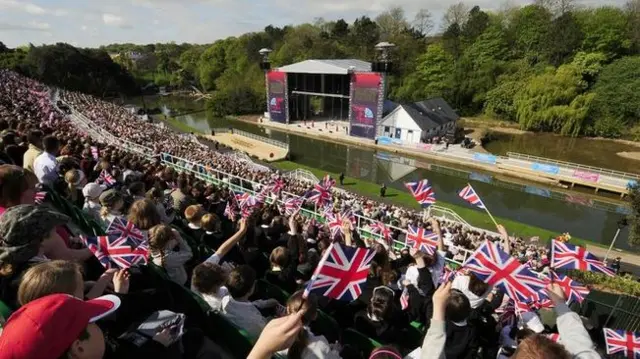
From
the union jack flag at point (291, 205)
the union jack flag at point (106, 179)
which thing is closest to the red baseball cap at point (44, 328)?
the union jack flag at point (106, 179)

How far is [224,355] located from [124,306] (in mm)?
1012

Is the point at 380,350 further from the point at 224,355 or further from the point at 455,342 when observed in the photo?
the point at 224,355

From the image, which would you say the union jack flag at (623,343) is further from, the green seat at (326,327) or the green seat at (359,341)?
the green seat at (326,327)

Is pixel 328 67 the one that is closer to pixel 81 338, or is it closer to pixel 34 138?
pixel 34 138

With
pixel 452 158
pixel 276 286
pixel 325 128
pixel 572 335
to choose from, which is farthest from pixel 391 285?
pixel 325 128

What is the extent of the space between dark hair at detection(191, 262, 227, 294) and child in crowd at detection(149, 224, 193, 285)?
0.76 m

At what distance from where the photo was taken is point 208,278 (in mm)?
3570

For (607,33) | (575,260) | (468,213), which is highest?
(607,33)

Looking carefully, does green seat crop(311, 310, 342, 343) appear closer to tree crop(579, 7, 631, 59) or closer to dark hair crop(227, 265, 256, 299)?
dark hair crop(227, 265, 256, 299)

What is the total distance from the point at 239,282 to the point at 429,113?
130 ft

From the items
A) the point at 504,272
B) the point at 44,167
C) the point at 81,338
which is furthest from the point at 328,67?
the point at 81,338

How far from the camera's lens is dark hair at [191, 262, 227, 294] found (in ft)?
11.7

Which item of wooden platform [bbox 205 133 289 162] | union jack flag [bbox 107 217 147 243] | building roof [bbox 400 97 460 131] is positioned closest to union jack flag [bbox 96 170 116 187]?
union jack flag [bbox 107 217 147 243]

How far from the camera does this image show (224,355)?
3.50 meters
